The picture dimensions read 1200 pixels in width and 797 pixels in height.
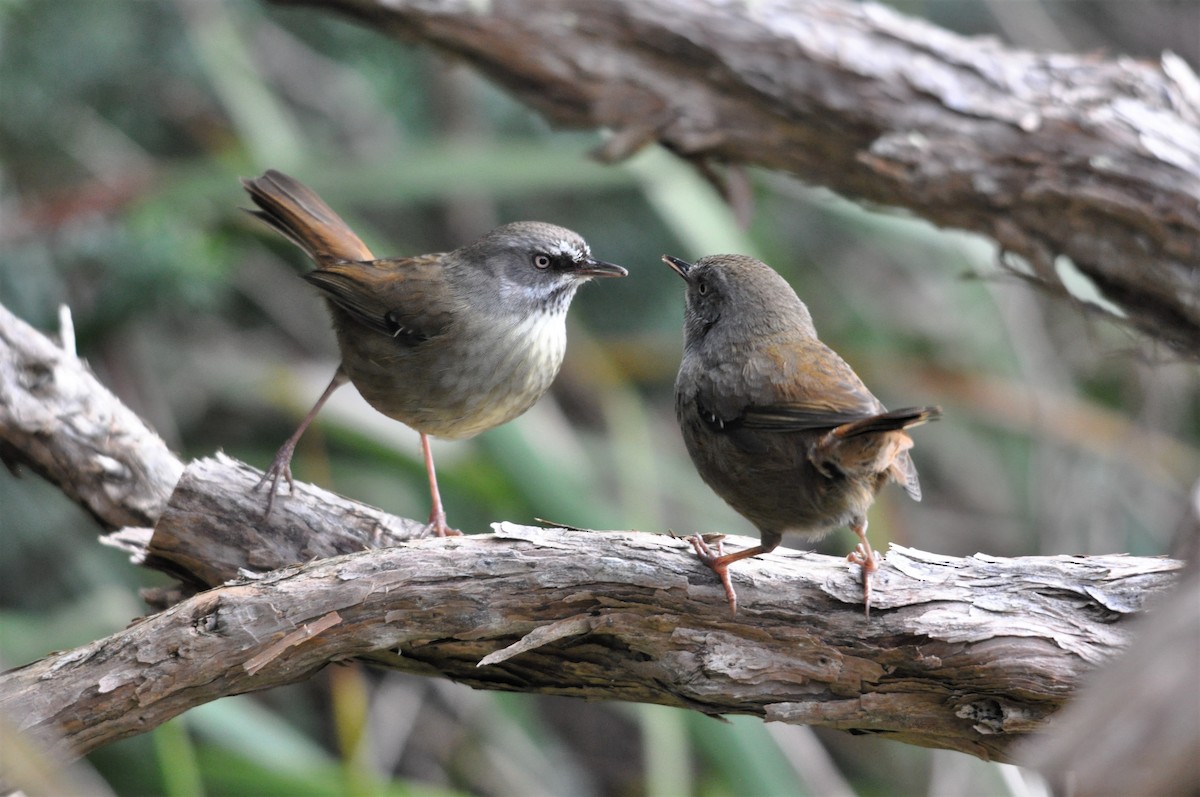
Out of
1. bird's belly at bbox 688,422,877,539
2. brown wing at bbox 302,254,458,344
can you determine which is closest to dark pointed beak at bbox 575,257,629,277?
brown wing at bbox 302,254,458,344

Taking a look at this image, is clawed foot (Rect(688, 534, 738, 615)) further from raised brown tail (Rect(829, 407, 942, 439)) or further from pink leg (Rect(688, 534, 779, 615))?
raised brown tail (Rect(829, 407, 942, 439))

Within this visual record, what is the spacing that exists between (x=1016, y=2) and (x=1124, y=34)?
1.71 m

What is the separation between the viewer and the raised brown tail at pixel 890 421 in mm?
2496

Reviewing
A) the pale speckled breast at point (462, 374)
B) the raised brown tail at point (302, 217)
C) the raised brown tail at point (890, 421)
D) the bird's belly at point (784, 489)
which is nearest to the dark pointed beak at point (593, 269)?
the pale speckled breast at point (462, 374)

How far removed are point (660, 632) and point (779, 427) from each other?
633 millimetres

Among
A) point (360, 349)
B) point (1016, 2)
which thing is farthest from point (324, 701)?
point (1016, 2)

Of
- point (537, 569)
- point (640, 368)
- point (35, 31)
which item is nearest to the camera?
point (537, 569)

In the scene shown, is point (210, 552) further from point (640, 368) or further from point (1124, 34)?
point (1124, 34)

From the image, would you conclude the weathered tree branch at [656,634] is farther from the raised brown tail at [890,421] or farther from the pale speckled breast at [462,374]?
the pale speckled breast at [462,374]

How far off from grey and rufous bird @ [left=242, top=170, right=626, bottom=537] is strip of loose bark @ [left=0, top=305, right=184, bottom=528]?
46 cm

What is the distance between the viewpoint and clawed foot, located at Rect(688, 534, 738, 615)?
2.97m

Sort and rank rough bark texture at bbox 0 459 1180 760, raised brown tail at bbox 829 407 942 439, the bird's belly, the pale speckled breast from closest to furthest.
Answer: raised brown tail at bbox 829 407 942 439 → rough bark texture at bbox 0 459 1180 760 → the bird's belly → the pale speckled breast

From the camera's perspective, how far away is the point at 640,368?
255 inches

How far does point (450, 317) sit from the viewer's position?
3.99 m
